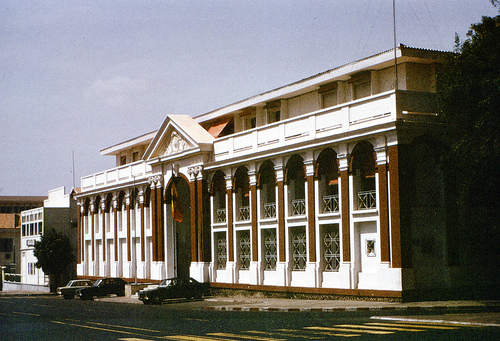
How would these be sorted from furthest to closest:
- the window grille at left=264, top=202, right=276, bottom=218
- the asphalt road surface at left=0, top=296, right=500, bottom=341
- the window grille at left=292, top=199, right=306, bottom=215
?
the window grille at left=264, top=202, right=276, bottom=218, the window grille at left=292, top=199, right=306, bottom=215, the asphalt road surface at left=0, top=296, right=500, bottom=341

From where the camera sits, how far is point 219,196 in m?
42.4

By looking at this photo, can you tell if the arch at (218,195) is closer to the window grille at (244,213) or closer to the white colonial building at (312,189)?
the white colonial building at (312,189)

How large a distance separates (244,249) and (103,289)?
11.5 meters

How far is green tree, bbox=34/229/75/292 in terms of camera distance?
215ft

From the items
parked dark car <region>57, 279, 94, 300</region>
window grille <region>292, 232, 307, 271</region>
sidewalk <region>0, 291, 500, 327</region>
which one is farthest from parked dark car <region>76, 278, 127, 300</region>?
window grille <region>292, 232, 307, 271</region>

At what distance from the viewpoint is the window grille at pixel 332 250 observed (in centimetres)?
3203

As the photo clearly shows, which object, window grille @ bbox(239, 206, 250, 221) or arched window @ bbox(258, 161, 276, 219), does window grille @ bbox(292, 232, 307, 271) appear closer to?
arched window @ bbox(258, 161, 276, 219)

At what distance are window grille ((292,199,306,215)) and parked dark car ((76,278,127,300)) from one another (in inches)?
653

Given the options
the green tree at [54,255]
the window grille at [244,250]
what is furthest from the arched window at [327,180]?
the green tree at [54,255]

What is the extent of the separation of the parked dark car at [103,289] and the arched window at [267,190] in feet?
46.4

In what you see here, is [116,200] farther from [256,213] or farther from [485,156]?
[485,156]

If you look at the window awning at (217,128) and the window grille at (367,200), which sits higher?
the window awning at (217,128)

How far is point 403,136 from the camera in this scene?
28.2m

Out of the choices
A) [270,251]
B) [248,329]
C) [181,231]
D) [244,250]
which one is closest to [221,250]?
[244,250]
